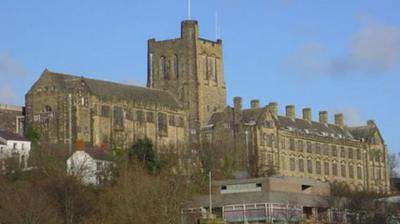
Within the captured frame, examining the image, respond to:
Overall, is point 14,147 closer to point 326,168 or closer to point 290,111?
point 290,111

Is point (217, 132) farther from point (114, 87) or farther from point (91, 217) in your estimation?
point (91, 217)

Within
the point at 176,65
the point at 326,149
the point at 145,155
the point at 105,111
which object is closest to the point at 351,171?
the point at 326,149

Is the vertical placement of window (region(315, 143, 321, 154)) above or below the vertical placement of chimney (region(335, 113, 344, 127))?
below

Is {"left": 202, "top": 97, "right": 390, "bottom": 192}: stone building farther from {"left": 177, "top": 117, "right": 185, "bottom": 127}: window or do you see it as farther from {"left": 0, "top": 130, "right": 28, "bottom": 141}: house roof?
{"left": 0, "top": 130, "right": 28, "bottom": 141}: house roof

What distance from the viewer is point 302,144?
475ft

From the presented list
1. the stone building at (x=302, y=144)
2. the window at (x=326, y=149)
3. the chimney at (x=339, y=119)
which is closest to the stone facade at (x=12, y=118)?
the stone building at (x=302, y=144)

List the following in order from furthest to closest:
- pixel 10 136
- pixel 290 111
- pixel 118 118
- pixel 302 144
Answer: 1. pixel 290 111
2. pixel 302 144
3. pixel 118 118
4. pixel 10 136

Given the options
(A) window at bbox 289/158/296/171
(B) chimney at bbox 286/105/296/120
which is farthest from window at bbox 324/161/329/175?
(A) window at bbox 289/158/296/171

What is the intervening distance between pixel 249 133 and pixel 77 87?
2191 centimetres

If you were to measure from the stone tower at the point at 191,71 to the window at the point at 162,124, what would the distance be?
6412 mm

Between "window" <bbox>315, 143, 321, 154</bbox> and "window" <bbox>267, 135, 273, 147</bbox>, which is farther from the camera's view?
"window" <bbox>315, 143, 321, 154</bbox>

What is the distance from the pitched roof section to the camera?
128 metres

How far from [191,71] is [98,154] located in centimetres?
3404

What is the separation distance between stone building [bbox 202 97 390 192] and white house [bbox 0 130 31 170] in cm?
2292
